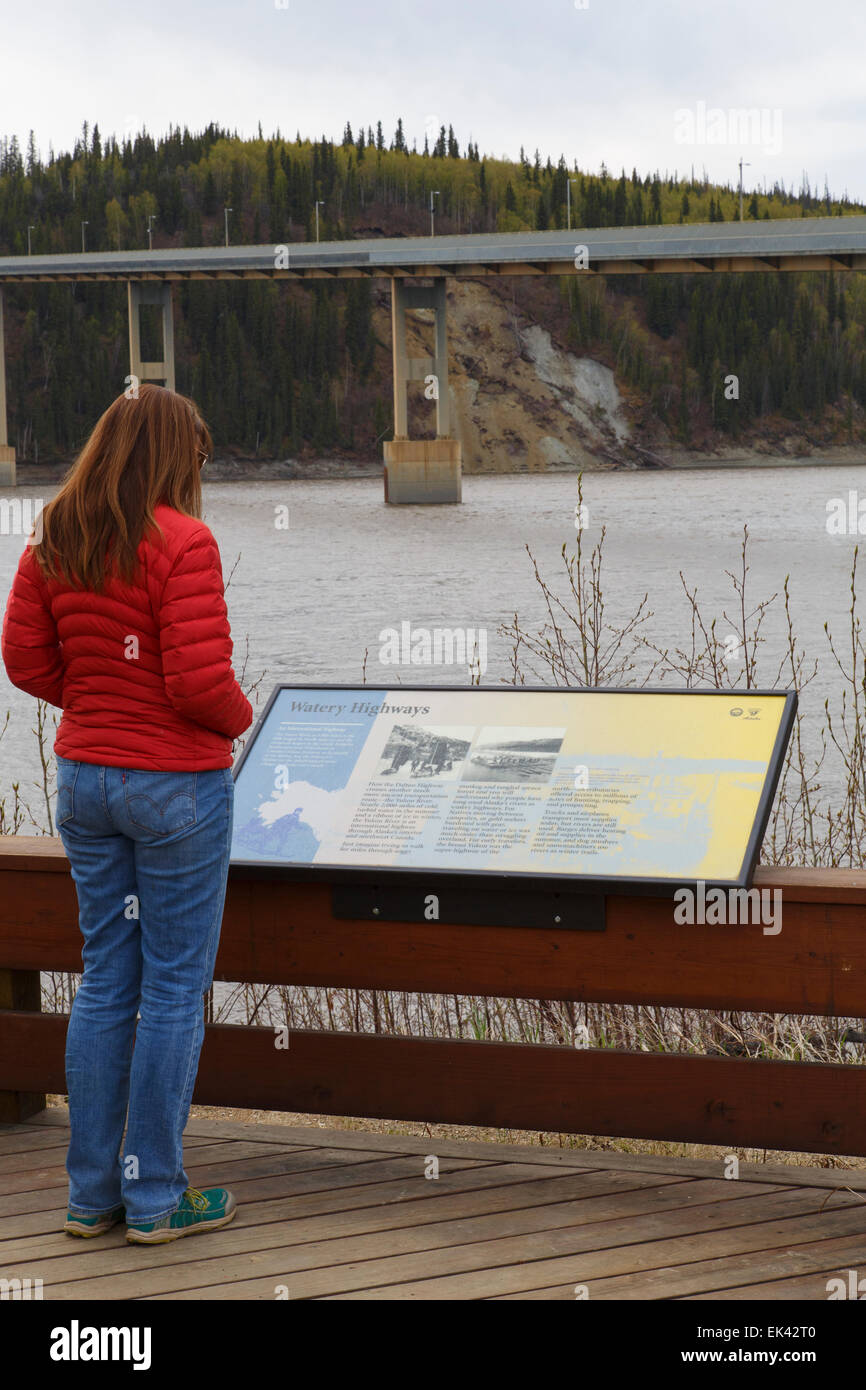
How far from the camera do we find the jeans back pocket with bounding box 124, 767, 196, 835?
10.9ft

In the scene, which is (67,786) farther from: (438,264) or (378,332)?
(378,332)

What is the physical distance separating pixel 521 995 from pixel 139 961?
2.80 feet

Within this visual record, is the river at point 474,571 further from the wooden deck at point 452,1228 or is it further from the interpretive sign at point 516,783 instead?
the wooden deck at point 452,1228

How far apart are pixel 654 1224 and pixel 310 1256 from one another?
29.6 inches

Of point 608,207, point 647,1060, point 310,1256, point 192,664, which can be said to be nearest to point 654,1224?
→ point 647,1060

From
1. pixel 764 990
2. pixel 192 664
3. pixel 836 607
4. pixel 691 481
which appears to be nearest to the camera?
A: pixel 192 664

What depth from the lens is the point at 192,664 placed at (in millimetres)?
3262

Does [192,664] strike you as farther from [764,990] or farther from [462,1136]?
[462,1136]

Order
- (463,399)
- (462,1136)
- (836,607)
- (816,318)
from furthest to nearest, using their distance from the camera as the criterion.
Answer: (816,318) < (463,399) < (836,607) < (462,1136)

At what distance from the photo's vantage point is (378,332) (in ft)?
402

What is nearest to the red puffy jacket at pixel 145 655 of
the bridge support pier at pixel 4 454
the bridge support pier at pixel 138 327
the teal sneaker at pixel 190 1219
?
the teal sneaker at pixel 190 1219

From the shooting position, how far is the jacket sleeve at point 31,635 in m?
3.41

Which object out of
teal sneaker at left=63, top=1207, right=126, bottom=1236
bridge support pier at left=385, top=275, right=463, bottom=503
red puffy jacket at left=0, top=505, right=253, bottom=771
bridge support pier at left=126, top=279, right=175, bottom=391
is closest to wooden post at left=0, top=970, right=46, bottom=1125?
teal sneaker at left=63, top=1207, right=126, bottom=1236

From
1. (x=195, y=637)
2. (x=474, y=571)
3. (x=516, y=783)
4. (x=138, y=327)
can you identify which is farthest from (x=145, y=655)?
(x=138, y=327)
